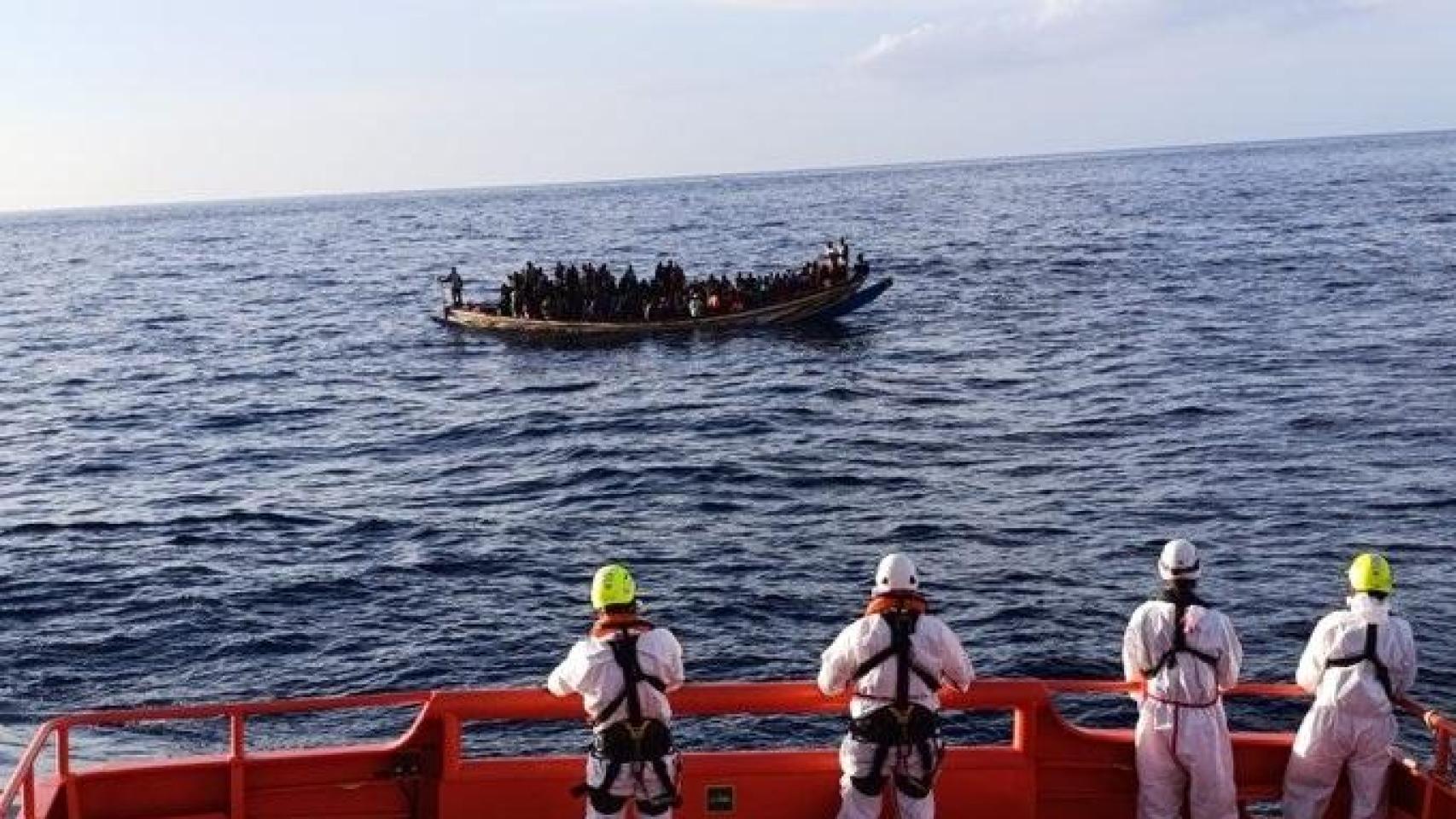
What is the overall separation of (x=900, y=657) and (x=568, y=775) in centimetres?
217

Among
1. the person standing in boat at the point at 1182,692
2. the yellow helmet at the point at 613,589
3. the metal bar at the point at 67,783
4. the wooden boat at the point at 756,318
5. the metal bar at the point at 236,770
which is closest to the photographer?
the yellow helmet at the point at 613,589

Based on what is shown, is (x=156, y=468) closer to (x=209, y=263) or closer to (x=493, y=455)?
(x=493, y=455)

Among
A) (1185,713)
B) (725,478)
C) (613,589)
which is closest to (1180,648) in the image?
(1185,713)

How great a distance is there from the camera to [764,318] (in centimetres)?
4988

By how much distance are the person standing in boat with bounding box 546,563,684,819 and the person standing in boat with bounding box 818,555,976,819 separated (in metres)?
0.92

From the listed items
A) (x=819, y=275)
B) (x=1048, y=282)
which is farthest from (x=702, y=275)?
(x=819, y=275)

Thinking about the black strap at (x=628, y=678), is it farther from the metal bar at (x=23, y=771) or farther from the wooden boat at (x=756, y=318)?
the wooden boat at (x=756, y=318)

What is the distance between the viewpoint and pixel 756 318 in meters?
49.7

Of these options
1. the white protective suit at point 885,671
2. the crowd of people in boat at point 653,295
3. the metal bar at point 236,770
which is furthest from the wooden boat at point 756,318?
the white protective suit at point 885,671

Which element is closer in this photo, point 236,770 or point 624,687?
point 624,687

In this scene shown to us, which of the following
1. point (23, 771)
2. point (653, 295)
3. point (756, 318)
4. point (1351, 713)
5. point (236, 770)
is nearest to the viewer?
point (23, 771)

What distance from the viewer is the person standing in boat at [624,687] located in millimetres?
7852

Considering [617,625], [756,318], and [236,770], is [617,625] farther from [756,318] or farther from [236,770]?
[756,318]

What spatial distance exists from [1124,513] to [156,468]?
73.5 ft
